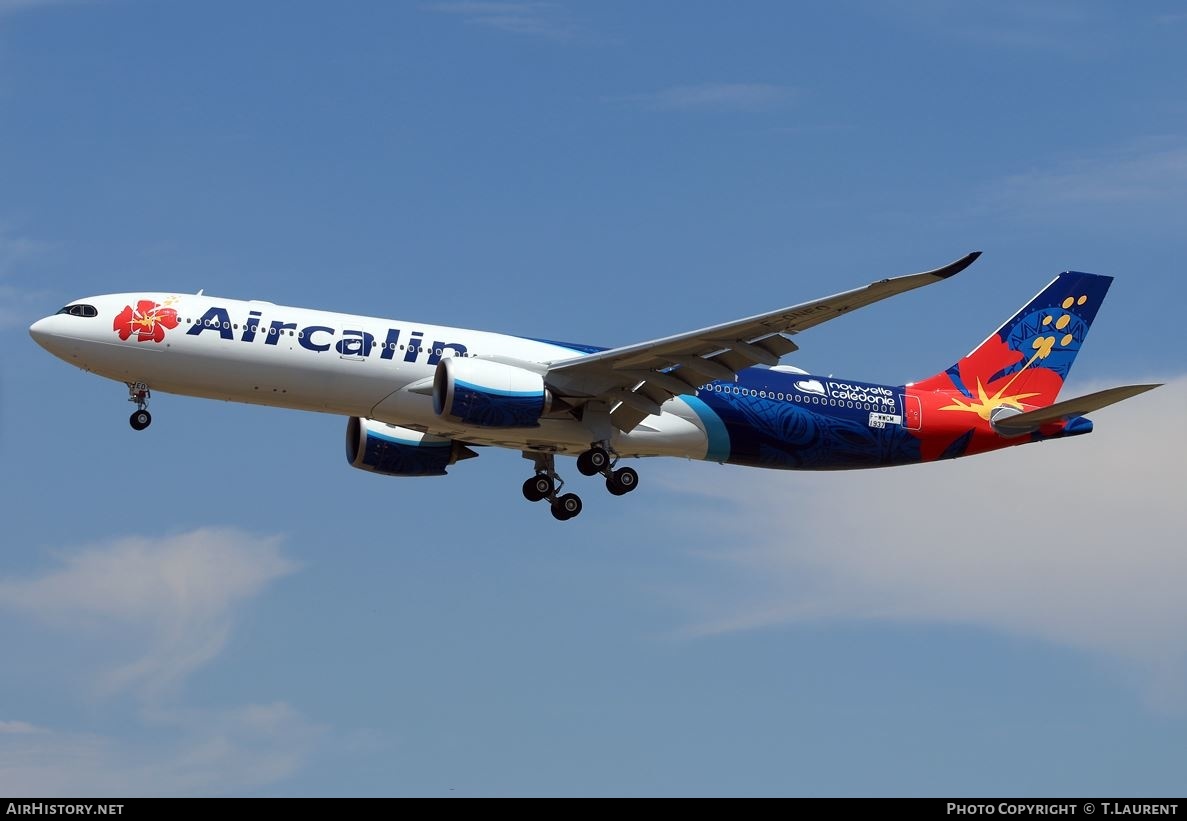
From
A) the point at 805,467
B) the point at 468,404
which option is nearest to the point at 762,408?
the point at 805,467

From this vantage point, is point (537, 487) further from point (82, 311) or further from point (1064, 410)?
point (1064, 410)

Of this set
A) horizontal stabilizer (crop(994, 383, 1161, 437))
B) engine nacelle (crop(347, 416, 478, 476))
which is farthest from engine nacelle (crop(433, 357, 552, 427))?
horizontal stabilizer (crop(994, 383, 1161, 437))

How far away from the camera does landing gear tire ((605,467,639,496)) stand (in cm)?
4753

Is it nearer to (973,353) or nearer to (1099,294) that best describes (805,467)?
(973,353)

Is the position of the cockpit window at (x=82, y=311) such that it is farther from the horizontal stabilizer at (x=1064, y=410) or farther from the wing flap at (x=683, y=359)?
the horizontal stabilizer at (x=1064, y=410)

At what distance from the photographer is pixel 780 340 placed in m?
42.6

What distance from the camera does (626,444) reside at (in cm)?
4747

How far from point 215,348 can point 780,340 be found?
14.5 m

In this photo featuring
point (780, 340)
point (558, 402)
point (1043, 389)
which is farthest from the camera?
point (1043, 389)

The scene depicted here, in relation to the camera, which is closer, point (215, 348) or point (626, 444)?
point (215, 348)

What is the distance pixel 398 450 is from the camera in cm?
5084
